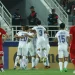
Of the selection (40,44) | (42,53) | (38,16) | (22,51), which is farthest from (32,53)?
(38,16)

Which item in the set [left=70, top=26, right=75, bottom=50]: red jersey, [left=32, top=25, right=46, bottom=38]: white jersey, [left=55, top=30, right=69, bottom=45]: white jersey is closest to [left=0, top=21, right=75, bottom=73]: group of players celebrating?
[left=32, top=25, right=46, bottom=38]: white jersey

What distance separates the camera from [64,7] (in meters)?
38.3

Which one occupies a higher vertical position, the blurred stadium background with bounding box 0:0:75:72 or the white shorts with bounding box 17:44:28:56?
the blurred stadium background with bounding box 0:0:75:72

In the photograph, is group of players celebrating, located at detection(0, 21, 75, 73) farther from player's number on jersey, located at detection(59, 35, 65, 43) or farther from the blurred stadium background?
player's number on jersey, located at detection(59, 35, 65, 43)

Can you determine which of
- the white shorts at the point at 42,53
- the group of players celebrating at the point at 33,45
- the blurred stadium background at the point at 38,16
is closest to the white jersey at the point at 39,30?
the group of players celebrating at the point at 33,45

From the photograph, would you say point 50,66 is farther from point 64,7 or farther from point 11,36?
point 64,7

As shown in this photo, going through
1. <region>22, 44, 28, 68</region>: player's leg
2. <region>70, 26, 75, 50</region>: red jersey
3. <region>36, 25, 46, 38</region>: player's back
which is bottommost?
<region>22, 44, 28, 68</region>: player's leg

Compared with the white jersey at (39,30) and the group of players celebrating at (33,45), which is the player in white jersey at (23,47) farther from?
the white jersey at (39,30)

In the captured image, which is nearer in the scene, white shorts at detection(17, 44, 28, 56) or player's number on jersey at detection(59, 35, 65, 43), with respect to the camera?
player's number on jersey at detection(59, 35, 65, 43)

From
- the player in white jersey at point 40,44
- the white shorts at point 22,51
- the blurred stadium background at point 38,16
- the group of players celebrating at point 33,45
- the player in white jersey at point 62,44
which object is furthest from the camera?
the blurred stadium background at point 38,16

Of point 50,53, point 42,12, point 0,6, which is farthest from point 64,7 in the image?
point 50,53

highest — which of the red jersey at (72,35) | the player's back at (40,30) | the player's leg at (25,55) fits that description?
the player's back at (40,30)

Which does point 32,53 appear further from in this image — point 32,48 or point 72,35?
point 72,35

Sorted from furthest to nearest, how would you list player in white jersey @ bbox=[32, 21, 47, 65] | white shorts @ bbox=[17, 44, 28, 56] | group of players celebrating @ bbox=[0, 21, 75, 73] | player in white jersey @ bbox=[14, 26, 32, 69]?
1. player in white jersey @ bbox=[32, 21, 47, 65]
2. white shorts @ bbox=[17, 44, 28, 56]
3. group of players celebrating @ bbox=[0, 21, 75, 73]
4. player in white jersey @ bbox=[14, 26, 32, 69]
